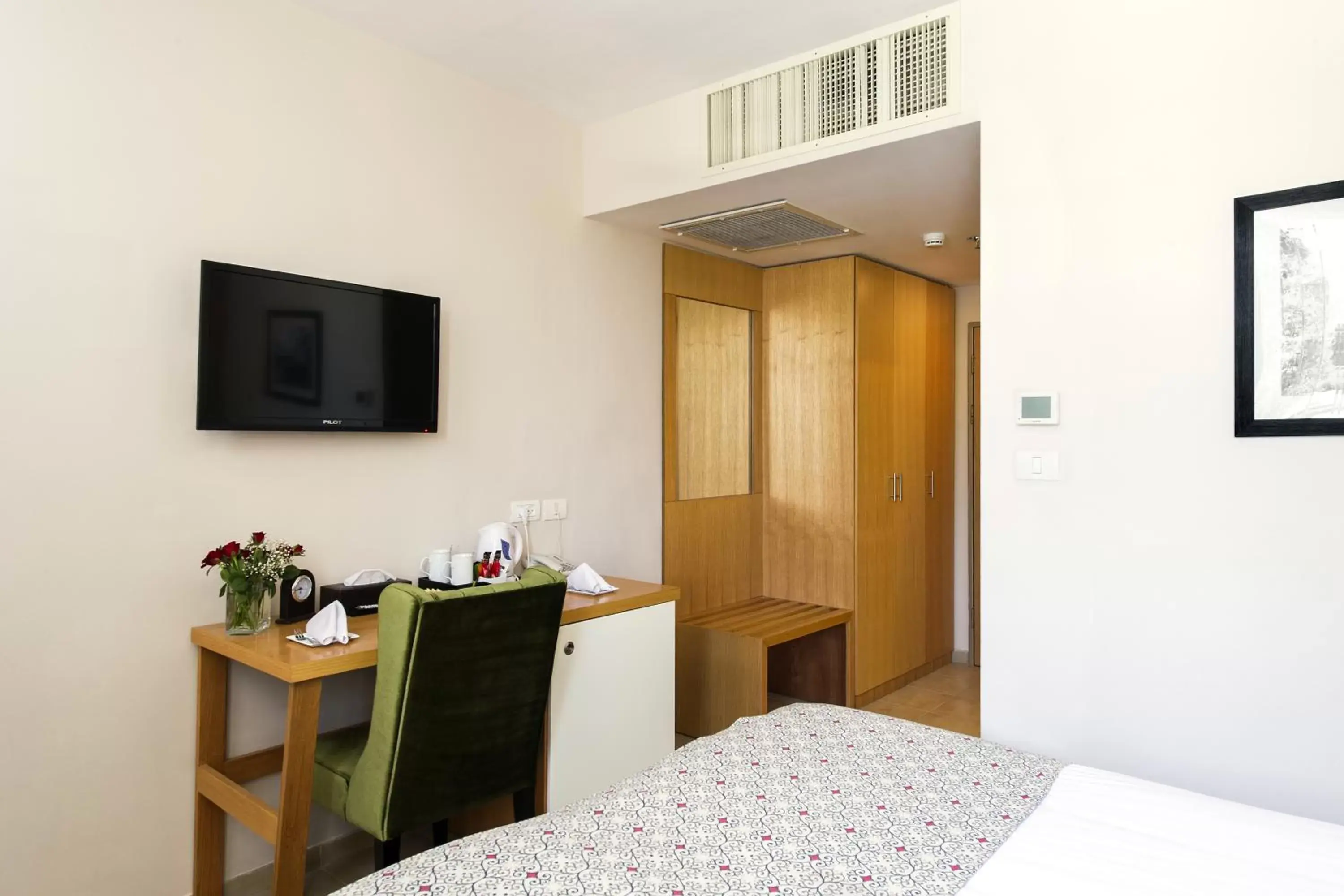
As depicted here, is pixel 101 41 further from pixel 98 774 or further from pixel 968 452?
pixel 968 452

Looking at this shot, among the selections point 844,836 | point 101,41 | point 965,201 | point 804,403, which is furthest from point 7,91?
point 804,403

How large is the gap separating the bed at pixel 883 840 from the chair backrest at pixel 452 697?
65 cm

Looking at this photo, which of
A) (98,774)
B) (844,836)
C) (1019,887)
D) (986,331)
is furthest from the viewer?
(986,331)

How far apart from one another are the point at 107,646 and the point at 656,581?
7.60 ft

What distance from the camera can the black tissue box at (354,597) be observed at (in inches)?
103

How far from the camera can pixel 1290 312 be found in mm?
2055

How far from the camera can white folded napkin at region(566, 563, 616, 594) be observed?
3.05 m

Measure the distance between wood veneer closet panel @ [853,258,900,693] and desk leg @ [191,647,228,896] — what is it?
9.50 ft

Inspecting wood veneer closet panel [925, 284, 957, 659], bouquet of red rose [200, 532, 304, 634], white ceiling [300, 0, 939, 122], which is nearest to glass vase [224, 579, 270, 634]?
bouquet of red rose [200, 532, 304, 634]

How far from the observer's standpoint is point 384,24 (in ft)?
9.10

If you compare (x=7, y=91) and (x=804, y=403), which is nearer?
(x=7, y=91)

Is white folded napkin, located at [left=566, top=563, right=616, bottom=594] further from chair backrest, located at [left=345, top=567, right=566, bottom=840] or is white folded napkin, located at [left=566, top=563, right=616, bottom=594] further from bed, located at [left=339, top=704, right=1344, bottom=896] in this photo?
bed, located at [left=339, top=704, right=1344, bottom=896]

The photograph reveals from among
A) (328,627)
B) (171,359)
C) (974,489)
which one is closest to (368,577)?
(328,627)

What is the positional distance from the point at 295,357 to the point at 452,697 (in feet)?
3.78
